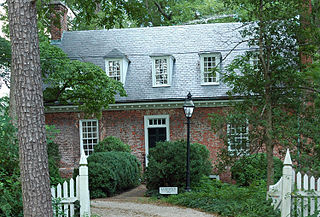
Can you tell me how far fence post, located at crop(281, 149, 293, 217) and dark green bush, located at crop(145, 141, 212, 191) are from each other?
4883mm

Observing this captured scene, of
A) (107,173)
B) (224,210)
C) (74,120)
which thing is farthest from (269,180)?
A: (74,120)

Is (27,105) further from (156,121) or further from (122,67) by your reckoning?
(122,67)

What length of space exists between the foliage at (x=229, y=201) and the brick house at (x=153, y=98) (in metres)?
5.72

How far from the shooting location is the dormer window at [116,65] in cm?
1930

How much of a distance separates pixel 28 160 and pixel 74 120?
41.0 feet

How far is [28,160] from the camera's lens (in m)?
6.68

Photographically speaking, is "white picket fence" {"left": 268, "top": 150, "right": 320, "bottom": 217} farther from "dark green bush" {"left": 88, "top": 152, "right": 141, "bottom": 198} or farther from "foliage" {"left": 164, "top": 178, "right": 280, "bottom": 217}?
"dark green bush" {"left": 88, "top": 152, "right": 141, "bottom": 198}

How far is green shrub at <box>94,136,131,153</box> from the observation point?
56.1ft

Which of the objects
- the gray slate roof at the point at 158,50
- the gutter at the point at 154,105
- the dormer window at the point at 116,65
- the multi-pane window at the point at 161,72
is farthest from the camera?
the dormer window at the point at 116,65

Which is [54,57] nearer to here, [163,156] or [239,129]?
[163,156]

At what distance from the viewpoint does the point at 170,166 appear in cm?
1280

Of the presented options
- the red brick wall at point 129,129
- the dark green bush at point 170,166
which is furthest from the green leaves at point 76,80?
the dark green bush at point 170,166

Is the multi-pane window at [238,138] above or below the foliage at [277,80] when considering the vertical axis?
below

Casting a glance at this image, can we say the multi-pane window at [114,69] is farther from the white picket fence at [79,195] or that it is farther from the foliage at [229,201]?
the white picket fence at [79,195]
